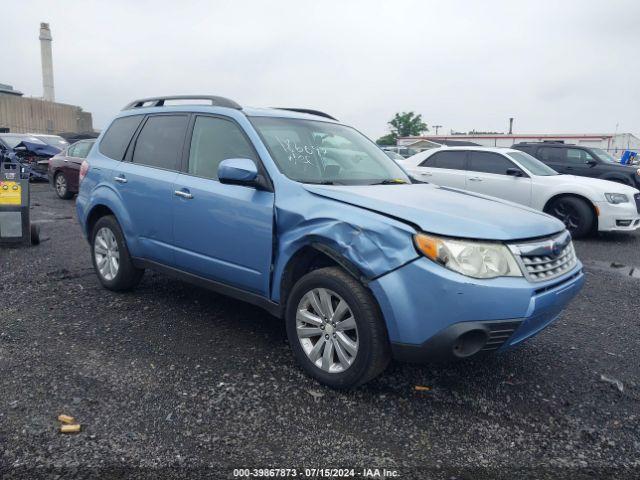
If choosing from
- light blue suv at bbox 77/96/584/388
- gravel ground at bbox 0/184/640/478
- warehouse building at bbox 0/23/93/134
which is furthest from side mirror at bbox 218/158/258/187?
warehouse building at bbox 0/23/93/134

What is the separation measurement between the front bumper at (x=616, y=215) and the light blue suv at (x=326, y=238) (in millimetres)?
5682

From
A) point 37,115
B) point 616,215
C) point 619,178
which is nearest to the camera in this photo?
→ point 616,215

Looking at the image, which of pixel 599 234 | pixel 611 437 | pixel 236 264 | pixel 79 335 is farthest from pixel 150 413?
pixel 599 234

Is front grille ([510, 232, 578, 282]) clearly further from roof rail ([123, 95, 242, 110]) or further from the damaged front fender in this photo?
roof rail ([123, 95, 242, 110])

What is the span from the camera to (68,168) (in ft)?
39.9

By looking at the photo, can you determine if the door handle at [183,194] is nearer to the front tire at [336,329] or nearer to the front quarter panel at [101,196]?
the front quarter panel at [101,196]

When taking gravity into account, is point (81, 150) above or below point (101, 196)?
above

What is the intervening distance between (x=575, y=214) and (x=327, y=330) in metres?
7.10

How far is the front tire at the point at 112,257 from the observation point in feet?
15.7

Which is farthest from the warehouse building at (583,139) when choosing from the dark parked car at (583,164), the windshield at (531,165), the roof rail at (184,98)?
the roof rail at (184,98)

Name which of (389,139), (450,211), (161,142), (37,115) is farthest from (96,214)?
(389,139)

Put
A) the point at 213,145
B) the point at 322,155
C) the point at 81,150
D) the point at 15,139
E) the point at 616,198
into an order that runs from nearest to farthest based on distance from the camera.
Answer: the point at 322,155
the point at 213,145
the point at 616,198
the point at 81,150
the point at 15,139

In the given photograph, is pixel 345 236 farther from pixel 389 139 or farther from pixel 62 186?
pixel 389 139

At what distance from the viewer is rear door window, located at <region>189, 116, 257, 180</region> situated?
154 inches
